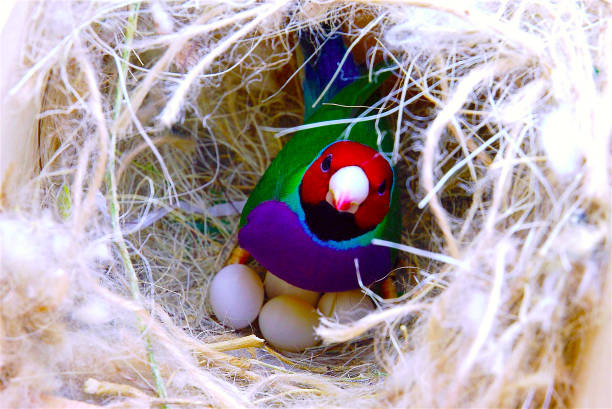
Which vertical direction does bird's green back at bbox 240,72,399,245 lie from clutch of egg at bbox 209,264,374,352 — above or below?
above

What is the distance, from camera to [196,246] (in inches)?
63.1

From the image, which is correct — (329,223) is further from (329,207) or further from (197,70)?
(197,70)

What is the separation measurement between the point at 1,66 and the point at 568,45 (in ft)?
3.05

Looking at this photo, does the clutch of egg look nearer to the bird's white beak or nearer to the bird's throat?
the bird's throat

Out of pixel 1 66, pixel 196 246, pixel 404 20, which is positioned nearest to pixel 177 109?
pixel 1 66

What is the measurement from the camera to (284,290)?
4.91 ft

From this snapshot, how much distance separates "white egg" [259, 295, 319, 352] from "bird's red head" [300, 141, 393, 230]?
11.5 inches

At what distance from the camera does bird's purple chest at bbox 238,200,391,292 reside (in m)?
1.28

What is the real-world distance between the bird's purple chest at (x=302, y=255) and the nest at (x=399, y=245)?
7.1 inches

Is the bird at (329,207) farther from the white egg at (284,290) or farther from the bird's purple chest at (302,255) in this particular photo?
the white egg at (284,290)

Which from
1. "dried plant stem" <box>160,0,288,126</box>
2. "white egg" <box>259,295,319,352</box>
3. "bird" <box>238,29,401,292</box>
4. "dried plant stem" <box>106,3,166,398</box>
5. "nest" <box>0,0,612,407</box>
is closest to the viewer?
"nest" <box>0,0,612,407</box>

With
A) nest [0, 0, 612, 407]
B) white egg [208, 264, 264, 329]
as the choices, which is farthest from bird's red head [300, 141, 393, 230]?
white egg [208, 264, 264, 329]

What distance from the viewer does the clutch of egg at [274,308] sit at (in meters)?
1.38

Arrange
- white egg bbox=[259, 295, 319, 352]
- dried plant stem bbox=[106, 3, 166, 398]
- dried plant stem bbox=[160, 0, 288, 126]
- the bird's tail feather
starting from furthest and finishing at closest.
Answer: the bird's tail feather
white egg bbox=[259, 295, 319, 352]
dried plant stem bbox=[106, 3, 166, 398]
dried plant stem bbox=[160, 0, 288, 126]
